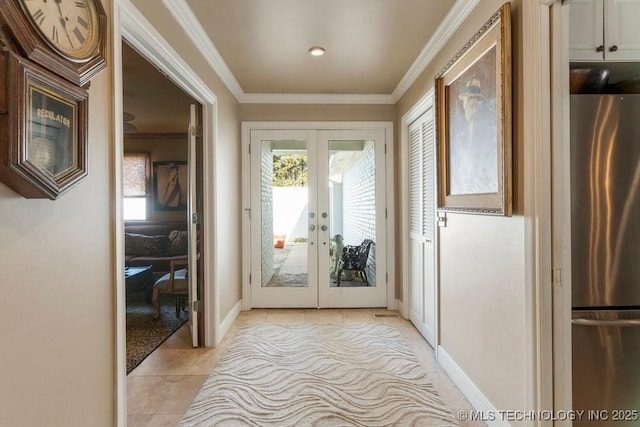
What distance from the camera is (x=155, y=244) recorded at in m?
4.51

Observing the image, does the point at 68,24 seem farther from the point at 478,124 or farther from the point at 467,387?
the point at 467,387

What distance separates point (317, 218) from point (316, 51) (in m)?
1.76

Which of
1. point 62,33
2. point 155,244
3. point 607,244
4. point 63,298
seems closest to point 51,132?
point 62,33

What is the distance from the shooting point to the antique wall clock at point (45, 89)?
35.3 inches

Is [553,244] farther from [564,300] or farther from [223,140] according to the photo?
[223,140]

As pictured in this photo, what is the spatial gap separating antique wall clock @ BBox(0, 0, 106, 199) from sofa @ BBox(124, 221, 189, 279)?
3.23 m

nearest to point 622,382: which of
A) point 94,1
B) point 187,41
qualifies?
point 94,1

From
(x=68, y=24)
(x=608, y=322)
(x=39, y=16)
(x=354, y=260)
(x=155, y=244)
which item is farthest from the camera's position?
(x=155, y=244)

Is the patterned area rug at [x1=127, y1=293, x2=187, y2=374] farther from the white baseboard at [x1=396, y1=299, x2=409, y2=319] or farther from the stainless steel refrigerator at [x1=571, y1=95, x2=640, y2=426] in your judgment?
the stainless steel refrigerator at [x1=571, y1=95, x2=640, y2=426]

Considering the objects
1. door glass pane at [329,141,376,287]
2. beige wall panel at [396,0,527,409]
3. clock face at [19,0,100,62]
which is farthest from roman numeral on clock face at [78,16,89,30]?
door glass pane at [329,141,376,287]

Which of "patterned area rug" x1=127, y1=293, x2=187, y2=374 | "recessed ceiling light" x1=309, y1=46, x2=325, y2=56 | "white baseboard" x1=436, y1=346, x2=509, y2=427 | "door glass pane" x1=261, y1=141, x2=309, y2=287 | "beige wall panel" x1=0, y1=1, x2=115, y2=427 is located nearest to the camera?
Result: "beige wall panel" x1=0, y1=1, x2=115, y2=427

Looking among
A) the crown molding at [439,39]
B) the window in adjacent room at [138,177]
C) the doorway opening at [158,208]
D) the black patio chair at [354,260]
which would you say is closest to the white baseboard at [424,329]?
the black patio chair at [354,260]

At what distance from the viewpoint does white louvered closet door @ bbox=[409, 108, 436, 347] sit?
284 cm

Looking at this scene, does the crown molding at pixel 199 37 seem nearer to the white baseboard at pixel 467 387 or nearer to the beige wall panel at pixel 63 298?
the beige wall panel at pixel 63 298
